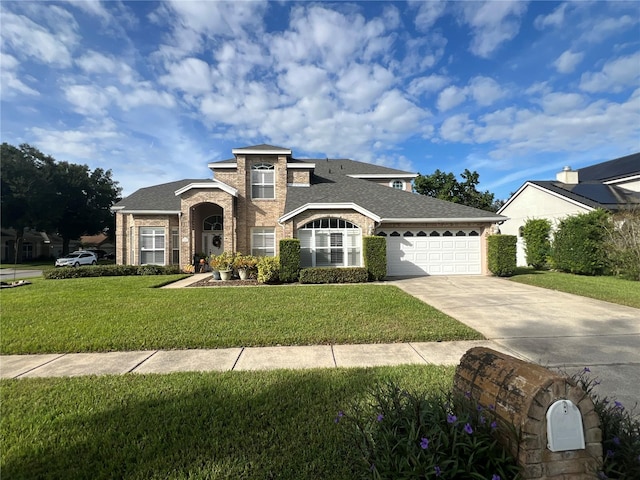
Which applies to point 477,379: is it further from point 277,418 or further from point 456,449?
point 277,418

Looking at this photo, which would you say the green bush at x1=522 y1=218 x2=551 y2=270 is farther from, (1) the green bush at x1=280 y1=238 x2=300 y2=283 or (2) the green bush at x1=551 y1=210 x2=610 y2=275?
(1) the green bush at x1=280 y1=238 x2=300 y2=283

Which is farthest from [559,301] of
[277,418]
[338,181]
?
[338,181]

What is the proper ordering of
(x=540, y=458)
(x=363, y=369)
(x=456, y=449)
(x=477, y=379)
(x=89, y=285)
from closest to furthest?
1. (x=540, y=458)
2. (x=456, y=449)
3. (x=477, y=379)
4. (x=363, y=369)
5. (x=89, y=285)

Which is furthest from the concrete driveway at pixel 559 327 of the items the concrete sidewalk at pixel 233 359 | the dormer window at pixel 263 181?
the dormer window at pixel 263 181

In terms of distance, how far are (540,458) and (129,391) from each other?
13.9 feet

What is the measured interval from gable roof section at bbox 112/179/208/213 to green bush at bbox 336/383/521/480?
1721 cm

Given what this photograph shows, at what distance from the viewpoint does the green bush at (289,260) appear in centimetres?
1287

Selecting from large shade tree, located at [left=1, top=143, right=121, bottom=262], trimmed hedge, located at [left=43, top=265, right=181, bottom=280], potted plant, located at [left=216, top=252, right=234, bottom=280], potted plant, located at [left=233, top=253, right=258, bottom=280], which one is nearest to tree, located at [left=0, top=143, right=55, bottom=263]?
large shade tree, located at [left=1, top=143, right=121, bottom=262]

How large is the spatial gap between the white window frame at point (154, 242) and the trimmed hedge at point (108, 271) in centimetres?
148

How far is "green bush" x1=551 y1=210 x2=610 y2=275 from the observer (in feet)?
47.9

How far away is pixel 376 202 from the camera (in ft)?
55.5

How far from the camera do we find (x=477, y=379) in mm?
2248

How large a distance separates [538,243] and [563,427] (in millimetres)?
20394

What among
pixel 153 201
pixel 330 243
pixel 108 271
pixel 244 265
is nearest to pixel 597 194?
pixel 330 243
